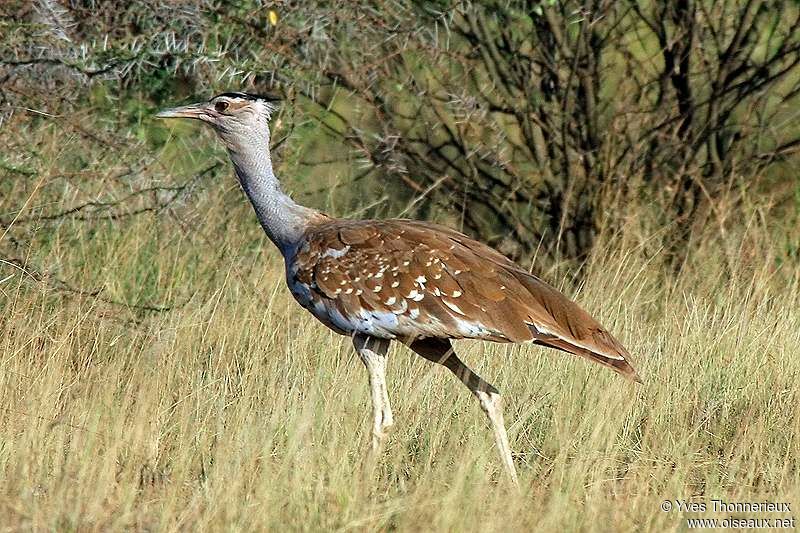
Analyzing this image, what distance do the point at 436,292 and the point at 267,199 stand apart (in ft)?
2.93

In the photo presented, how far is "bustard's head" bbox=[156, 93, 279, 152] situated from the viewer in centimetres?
503

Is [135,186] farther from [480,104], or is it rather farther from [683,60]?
[683,60]

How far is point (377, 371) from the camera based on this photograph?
15.0 feet

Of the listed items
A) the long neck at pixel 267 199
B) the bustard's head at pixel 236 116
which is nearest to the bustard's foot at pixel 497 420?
the long neck at pixel 267 199

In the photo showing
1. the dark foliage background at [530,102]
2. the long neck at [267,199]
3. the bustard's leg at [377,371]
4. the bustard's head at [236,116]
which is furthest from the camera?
the dark foliage background at [530,102]

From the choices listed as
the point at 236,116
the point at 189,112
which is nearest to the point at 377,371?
the point at 236,116

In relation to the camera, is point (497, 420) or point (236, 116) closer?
point (497, 420)

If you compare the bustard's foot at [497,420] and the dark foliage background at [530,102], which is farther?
the dark foliage background at [530,102]

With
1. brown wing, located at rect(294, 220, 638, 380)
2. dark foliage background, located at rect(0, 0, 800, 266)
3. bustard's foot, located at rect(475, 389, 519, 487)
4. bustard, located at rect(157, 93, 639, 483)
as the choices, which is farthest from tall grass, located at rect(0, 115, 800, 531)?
dark foliage background, located at rect(0, 0, 800, 266)

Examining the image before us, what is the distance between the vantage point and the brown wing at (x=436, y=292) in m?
4.27

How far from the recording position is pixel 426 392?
484 centimetres

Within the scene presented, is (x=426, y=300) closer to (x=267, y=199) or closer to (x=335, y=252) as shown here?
(x=335, y=252)

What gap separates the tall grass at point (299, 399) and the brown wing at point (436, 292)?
298mm

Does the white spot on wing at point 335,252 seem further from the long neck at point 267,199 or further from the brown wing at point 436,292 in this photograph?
the long neck at point 267,199
